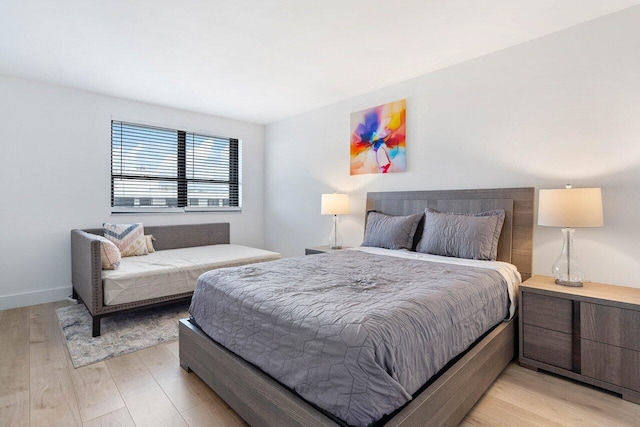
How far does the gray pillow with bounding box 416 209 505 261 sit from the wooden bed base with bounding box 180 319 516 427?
60 centimetres

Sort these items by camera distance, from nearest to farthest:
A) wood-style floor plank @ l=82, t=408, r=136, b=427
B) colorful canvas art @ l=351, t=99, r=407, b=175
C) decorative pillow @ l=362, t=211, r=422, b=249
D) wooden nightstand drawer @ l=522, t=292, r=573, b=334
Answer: wood-style floor plank @ l=82, t=408, r=136, b=427, wooden nightstand drawer @ l=522, t=292, r=573, b=334, decorative pillow @ l=362, t=211, r=422, b=249, colorful canvas art @ l=351, t=99, r=407, b=175

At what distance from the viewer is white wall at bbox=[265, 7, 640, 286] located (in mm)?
2135

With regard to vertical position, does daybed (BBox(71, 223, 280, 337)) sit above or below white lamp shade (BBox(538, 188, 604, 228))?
below

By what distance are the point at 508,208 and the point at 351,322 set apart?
6.74ft

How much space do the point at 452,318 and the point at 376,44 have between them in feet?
7.04

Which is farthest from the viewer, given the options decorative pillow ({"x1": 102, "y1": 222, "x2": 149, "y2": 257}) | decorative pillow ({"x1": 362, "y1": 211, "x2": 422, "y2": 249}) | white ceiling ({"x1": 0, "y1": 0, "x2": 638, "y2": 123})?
decorative pillow ({"x1": 102, "y1": 222, "x2": 149, "y2": 257})

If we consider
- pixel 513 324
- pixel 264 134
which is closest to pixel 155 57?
pixel 264 134

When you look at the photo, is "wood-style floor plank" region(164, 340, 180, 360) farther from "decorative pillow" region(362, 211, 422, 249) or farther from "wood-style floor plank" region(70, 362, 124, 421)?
"decorative pillow" region(362, 211, 422, 249)

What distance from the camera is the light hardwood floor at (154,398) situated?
160 centimetres

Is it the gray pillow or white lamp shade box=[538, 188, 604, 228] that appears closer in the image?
white lamp shade box=[538, 188, 604, 228]

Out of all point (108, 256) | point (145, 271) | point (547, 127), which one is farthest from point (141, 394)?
point (547, 127)

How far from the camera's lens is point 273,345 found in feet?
4.51

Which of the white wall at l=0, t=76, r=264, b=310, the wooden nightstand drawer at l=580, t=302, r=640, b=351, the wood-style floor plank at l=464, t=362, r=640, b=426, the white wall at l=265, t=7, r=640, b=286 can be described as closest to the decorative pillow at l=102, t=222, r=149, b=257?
the white wall at l=0, t=76, r=264, b=310

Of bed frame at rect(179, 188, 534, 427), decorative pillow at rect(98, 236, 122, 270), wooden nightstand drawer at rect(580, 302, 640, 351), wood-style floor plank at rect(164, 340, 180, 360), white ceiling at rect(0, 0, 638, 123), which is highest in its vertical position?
white ceiling at rect(0, 0, 638, 123)
